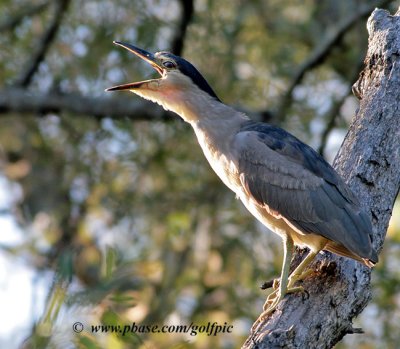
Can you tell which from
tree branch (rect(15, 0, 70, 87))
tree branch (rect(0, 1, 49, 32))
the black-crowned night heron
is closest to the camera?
the black-crowned night heron

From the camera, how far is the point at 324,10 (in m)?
9.38

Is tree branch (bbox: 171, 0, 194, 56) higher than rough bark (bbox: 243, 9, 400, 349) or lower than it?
higher

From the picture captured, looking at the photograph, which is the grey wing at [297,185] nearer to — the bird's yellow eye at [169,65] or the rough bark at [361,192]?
the rough bark at [361,192]

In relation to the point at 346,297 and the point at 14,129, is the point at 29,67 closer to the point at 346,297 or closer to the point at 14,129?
the point at 14,129

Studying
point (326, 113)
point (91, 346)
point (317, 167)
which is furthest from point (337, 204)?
point (326, 113)

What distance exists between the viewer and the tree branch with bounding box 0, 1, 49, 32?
28.5 feet

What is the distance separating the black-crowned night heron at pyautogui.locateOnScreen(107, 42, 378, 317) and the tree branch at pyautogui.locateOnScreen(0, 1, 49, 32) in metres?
3.48

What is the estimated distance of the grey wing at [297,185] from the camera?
465cm

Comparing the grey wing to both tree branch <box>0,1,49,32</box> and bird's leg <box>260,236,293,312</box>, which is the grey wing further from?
tree branch <box>0,1,49,32</box>

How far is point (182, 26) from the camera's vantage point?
811 cm

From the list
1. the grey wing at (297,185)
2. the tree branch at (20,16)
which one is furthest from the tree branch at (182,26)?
the grey wing at (297,185)

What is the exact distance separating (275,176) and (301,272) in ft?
2.24

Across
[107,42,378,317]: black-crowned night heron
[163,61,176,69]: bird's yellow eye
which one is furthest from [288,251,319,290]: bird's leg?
[163,61,176,69]: bird's yellow eye

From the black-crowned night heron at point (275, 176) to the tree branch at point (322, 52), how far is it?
2323 mm
